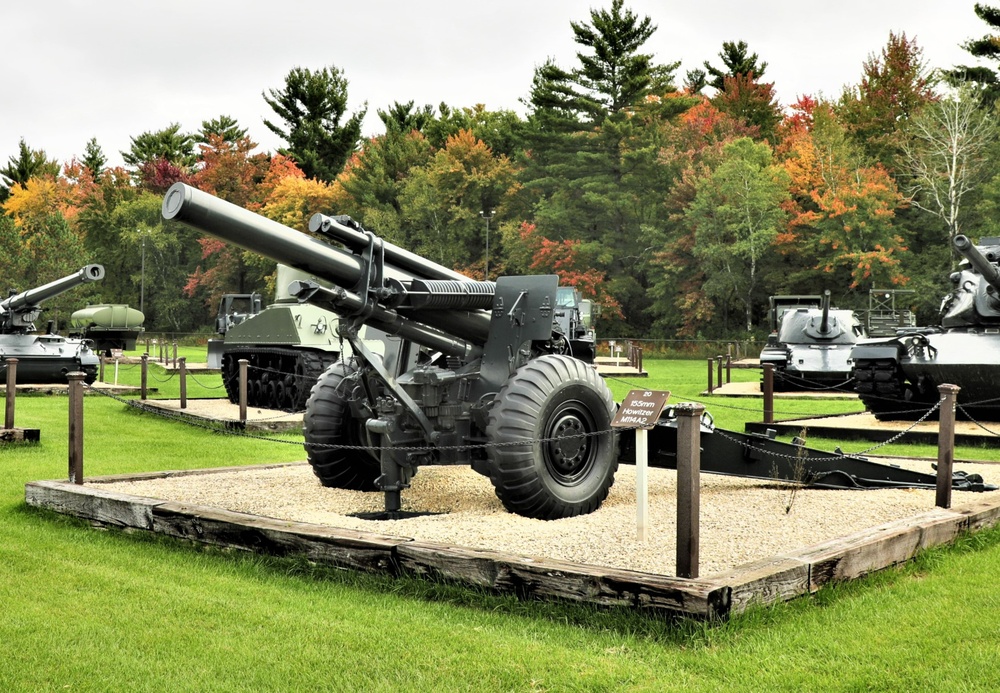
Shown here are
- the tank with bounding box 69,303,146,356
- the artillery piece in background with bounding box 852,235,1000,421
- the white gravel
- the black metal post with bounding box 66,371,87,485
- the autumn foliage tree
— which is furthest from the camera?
the tank with bounding box 69,303,146,356

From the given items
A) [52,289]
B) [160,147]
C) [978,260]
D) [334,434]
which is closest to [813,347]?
[978,260]

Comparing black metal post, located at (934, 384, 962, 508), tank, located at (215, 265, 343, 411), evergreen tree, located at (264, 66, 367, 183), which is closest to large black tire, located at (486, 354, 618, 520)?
black metal post, located at (934, 384, 962, 508)

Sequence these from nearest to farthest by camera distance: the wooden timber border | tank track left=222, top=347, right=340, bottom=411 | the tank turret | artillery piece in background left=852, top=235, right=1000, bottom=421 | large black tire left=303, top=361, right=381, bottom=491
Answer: the wooden timber border, large black tire left=303, top=361, right=381, bottom=491, artillery piece in background left=852, top=235, right=1000, bottom=421, the tank turret, tank track left=222, top=347, right=340, bottom=411

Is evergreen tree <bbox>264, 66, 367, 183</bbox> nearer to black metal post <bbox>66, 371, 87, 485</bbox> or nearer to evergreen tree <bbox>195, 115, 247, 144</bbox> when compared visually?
evergreen tree <bbox>195, 115, 247, 144</bbox>

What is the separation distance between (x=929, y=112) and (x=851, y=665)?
36971 millimetres

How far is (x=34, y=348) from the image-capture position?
69.3 feet

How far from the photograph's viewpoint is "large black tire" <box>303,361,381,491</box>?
26.9 feet

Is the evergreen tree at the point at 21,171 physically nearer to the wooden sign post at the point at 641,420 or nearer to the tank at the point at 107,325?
the tank at the point at 107,325

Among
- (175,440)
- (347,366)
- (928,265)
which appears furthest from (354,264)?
(928,265)

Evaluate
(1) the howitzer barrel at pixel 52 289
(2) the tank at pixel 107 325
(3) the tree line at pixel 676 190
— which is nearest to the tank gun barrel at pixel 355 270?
(1) the howitzer barrel at pixel 52 289

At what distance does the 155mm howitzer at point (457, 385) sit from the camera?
7.03m

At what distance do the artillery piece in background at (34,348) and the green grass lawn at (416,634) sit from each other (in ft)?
50.8

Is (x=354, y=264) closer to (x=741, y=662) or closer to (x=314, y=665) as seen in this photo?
(x=314, y=665)

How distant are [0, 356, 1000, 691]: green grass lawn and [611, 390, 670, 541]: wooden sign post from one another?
111 centimetres
